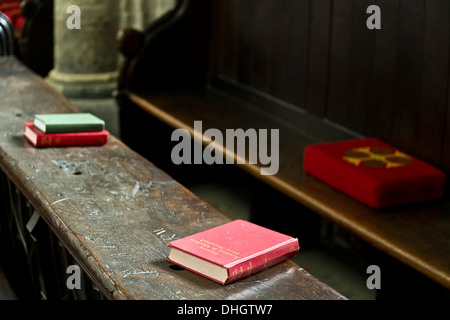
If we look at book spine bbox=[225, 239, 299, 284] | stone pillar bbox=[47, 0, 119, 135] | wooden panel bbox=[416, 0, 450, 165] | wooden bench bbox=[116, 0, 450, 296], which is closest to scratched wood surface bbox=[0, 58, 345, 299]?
book spine bbox=[225, 239, 299, 284]

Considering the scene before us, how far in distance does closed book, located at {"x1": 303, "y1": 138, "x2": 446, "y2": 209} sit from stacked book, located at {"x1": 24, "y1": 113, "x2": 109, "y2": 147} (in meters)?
0.89

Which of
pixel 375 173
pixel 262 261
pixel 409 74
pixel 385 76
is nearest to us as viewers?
pixel 262 261

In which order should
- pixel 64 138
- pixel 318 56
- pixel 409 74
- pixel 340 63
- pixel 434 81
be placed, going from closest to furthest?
pixel 64 138, pixel 434 81, pixel 409 74, pixel 340 63, pixel 318 56

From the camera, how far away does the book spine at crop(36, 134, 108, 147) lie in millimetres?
2678

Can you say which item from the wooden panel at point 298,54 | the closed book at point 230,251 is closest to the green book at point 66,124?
the closed book at point 230,251

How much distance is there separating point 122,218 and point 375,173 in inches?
47.2

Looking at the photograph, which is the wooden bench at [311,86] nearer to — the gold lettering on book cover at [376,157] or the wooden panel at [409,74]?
the wooden panel at [409,74]

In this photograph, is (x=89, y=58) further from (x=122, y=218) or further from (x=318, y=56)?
(x=122, y=218)

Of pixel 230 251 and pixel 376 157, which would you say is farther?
pixel 376 157

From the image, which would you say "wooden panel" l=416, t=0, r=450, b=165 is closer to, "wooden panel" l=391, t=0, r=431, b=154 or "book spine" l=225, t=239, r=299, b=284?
"wooden panel" l=391, t=0, r=431, b=154

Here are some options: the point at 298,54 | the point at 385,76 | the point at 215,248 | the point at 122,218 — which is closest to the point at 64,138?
the point at 122,218

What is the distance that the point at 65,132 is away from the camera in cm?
271

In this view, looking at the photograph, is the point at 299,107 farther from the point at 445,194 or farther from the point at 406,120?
the point at 445,194

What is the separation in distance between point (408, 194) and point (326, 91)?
991mm
